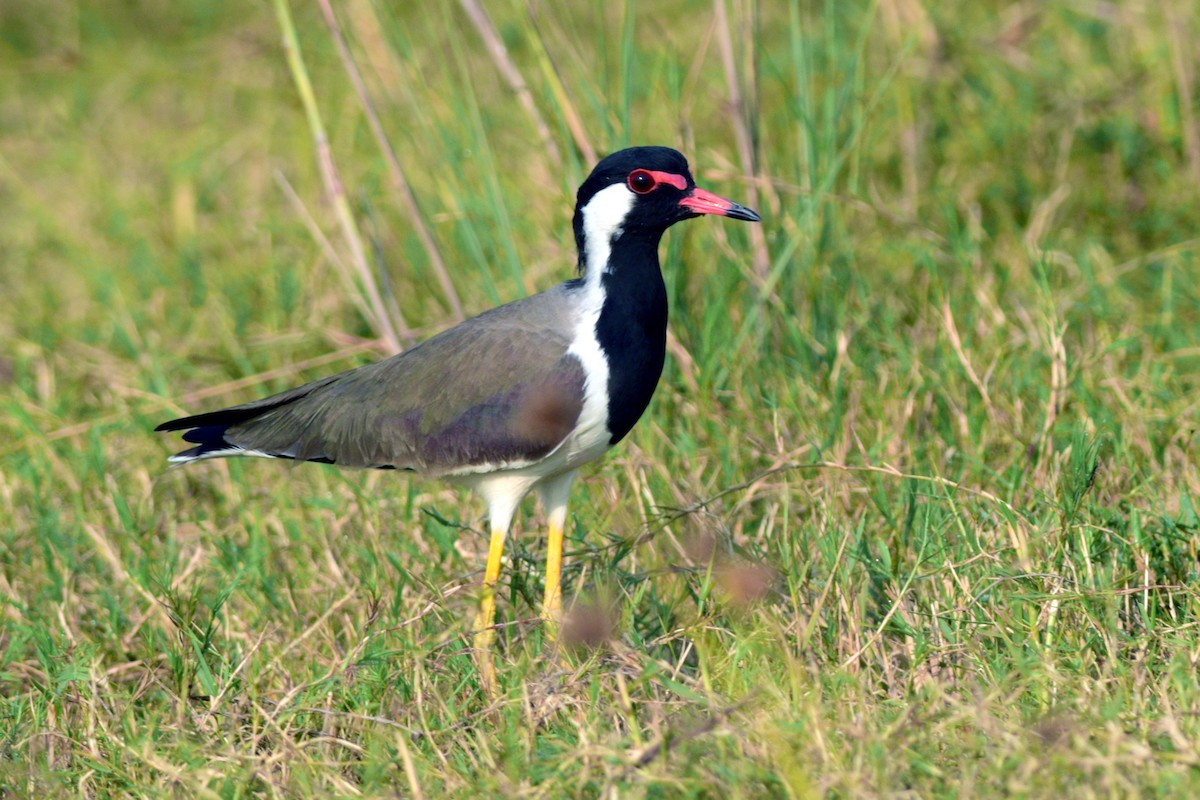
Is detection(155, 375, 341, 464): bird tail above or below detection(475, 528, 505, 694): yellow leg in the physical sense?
above

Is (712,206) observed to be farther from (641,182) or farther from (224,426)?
(224,426)

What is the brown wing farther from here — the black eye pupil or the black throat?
the black eye pupil

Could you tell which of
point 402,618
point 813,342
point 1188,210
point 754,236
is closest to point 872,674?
point 402,618

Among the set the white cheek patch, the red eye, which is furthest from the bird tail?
the red eye

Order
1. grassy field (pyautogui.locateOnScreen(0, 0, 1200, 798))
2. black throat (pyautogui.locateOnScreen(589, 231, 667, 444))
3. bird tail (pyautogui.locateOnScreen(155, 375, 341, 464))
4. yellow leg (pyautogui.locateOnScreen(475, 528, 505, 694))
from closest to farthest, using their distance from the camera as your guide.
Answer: grassy field (pyautogui.locateOnScreen(0, 0, 1200, 798)), yellow leg (pyautogui.locateOnScreen(475, 528, 505, 694)), black throat (pyautogui.locateOnScreen(589, 231, 667, 444)), bird tail (pyautogui.locateOnScreen(155, 375, 341, 464))

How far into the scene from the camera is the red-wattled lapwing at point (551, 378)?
3381 millimetres

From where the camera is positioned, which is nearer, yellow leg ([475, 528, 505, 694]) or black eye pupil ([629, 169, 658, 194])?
→ yellow leg ([475, 528, 505, 694])

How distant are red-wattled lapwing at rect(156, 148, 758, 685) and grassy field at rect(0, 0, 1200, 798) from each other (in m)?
0.24

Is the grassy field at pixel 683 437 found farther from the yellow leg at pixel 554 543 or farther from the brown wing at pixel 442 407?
the brown wing at pixel 442 407

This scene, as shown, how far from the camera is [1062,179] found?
5.42 meters

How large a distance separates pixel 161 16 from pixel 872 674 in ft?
20.4

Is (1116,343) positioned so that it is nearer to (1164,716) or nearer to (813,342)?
(813,342)

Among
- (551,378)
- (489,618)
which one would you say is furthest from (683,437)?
(489,618)

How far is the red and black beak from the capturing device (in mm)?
3492
